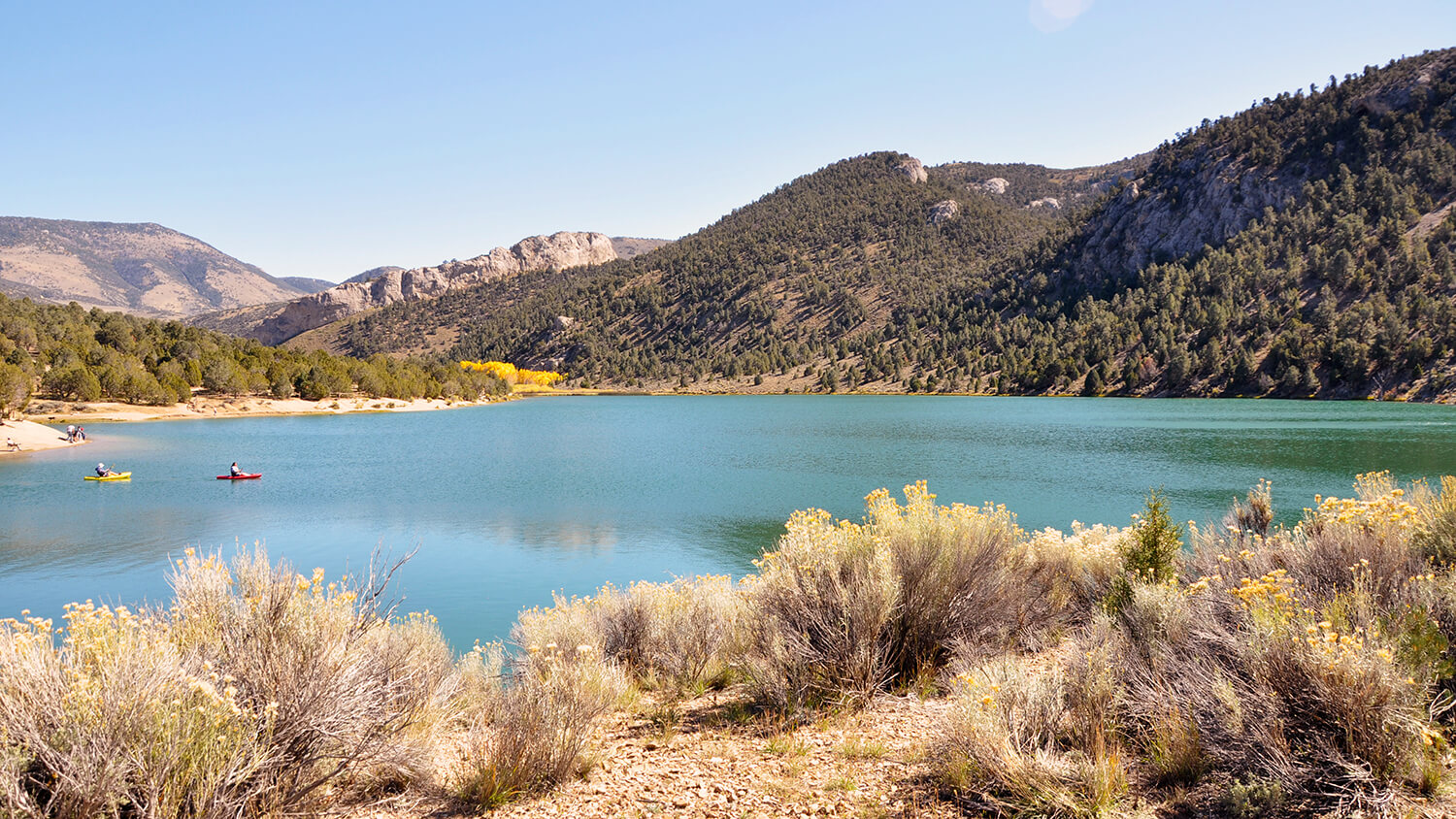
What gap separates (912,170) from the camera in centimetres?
18538

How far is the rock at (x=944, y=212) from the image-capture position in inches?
6383

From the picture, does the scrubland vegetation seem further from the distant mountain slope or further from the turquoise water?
the distant mountain slope

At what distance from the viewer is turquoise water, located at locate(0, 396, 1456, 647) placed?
17562 millimetres

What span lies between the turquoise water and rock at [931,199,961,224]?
4452 inches

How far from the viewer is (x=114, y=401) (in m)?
63.3

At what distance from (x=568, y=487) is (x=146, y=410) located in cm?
5637

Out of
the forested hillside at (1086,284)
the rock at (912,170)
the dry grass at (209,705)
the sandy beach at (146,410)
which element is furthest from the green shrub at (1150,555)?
the rock at (912,170)

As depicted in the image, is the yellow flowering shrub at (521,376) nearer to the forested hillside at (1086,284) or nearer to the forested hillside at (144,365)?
the forested hillside at (1086,284)

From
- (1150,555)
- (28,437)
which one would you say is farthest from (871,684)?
(28,437)

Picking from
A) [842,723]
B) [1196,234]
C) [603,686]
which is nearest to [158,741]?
[603,686]

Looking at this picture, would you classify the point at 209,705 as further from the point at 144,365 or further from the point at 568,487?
the point at 144,365

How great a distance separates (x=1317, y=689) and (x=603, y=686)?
15.1ft

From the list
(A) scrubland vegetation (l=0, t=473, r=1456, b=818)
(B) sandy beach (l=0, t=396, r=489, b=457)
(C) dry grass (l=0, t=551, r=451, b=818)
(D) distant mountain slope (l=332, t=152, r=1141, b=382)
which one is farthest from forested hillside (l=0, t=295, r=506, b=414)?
(D) distant mountain slope (l=332, t=152, r=1141, b=382)

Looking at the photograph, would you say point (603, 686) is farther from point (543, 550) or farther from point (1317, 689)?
point (543, 550)
